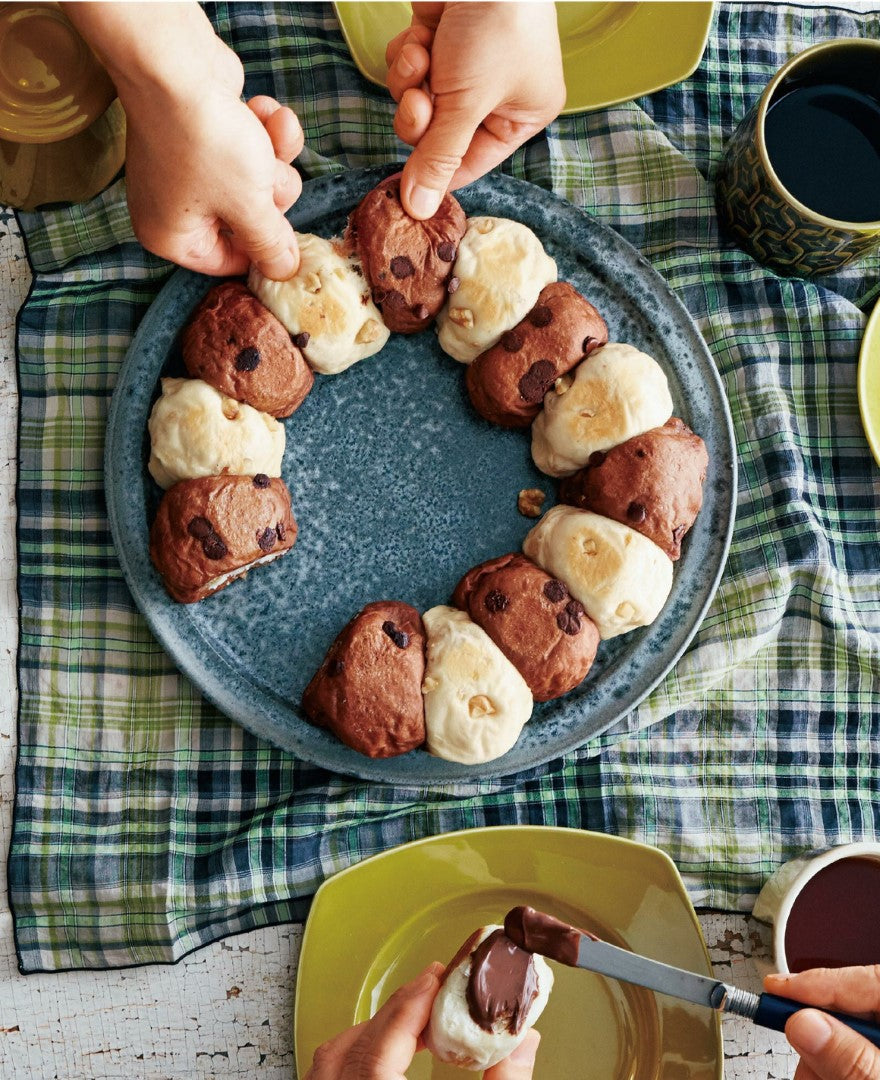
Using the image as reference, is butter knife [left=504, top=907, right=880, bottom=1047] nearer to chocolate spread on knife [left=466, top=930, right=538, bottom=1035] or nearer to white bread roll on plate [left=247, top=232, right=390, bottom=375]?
chocolate spread on knife [left=466, top=930, right=538, bottom=1035]

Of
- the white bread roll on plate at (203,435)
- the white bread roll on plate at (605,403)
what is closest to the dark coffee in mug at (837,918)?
the white bread roll on plate at (605,403)

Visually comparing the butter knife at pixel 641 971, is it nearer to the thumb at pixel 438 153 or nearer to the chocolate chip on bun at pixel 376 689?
the chocolate chip on bun at pixel 376 689

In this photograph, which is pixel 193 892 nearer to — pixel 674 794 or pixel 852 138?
pixel 674 794

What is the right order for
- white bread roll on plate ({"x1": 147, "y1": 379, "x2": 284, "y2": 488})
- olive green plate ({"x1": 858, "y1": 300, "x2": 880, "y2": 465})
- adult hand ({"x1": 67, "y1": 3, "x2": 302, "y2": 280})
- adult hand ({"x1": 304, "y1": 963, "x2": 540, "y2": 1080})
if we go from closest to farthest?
adult hand ({"x1": 67, "y1": 3, "x2": 302, "y2": 280}), adult hand ({"x1": 304, "y1": 963, "x2": 540, "y2": 1080}), white bread roll on plate ({"x1": 147, "y1": 379, "x2": 284, "y2": 488}), olive green plate ({"x1": 858, "y1": 300, "x2": 880, "y2": 465})

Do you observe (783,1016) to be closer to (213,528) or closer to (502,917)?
(502,917)

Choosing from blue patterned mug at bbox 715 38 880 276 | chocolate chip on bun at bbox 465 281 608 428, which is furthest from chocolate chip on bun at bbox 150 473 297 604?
blue patterned mug at bbox 715 38 880 276

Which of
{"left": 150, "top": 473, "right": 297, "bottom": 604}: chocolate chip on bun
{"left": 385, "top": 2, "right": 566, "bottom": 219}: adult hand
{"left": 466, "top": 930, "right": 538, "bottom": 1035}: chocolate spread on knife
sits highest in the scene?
{"left": 385, "top": 2, "right": 566, "bottom": 219}: adult hand

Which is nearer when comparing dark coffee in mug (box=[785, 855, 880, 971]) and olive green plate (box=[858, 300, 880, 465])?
dark coffee in mug (box=[785, 855, 880, 971])
